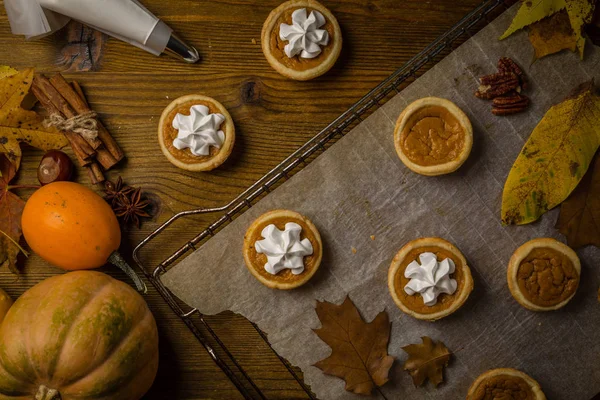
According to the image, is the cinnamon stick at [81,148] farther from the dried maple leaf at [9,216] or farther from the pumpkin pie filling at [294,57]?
the pumpkin pie filling at [294,57]

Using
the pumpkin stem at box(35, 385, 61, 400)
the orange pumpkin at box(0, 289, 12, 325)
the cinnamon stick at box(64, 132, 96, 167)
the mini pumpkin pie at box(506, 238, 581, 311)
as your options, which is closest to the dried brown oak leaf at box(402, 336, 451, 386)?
the mini pumpkin pie at box(506, 238, 581, 311)

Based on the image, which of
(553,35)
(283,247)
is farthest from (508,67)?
(283,247)

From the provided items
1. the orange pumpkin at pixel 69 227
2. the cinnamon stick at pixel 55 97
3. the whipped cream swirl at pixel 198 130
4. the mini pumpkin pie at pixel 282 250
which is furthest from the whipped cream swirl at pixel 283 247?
the cinnamon stick at pixel 55 97

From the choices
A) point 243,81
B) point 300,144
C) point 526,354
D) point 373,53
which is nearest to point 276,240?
point 300,144

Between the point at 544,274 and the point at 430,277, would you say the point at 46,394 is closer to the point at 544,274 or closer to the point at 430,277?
the point at 430,277

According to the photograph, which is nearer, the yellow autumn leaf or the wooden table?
the yellow autumn leaf

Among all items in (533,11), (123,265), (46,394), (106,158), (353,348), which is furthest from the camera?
(106,158)

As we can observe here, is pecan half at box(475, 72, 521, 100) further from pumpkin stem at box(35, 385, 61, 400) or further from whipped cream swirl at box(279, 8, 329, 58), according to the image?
pumpkin stem at box(35, 385, 61, 400)
